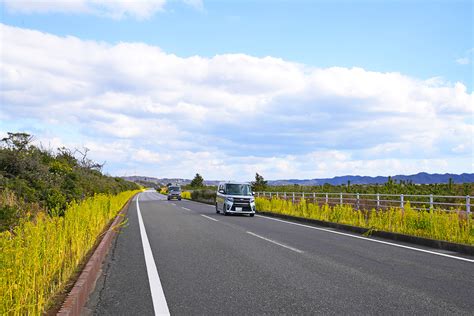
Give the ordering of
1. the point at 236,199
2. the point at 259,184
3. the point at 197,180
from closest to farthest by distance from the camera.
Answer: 1. the point at 236,199
2. the point at 259,184
3. the point at 197,180

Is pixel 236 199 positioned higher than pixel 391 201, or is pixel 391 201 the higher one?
pixel 391 201

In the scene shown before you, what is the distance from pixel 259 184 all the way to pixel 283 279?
39109 mm

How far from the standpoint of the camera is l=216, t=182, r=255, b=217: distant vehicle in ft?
71.5

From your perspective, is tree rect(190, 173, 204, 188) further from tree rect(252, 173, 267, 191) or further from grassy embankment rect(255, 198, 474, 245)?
grassy embankment rect(255, 198, 474, 245)

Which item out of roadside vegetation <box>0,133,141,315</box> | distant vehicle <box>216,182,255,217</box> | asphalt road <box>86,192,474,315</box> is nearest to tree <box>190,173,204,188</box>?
distant vehicle <box>216,182,255,217</box>

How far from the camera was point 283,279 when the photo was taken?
660 centimetres

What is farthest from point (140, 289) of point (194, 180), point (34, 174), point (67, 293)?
point (194, 180)

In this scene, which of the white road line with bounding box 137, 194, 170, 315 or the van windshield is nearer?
the white road line with bounding box 137, 194, 170, 315

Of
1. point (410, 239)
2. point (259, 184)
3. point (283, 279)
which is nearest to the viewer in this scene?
point (283, 279)

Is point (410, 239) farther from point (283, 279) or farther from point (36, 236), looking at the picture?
point (36, 236)

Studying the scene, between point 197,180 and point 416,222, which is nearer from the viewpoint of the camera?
point 416,222

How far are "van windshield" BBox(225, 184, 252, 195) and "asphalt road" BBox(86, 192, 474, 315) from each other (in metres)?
12.0

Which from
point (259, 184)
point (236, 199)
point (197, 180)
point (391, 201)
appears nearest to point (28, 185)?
point (236, 199)

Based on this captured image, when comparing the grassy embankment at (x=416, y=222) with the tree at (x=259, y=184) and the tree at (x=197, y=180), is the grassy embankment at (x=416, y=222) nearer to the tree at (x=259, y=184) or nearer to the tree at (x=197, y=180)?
the tree at (x=259, y=184)
